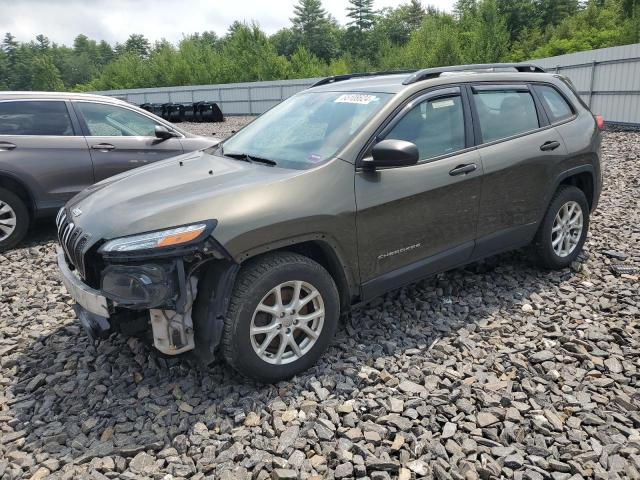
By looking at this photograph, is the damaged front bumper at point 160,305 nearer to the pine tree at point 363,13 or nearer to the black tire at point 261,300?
the black tire at point 261,300

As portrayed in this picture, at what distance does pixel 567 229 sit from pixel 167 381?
11.9 feet

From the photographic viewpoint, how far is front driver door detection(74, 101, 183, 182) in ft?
20.9

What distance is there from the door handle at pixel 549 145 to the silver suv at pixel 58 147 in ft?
15.2

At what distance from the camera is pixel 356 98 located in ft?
A: 12.3

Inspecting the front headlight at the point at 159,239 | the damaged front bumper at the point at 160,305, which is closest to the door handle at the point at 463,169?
the damaged front bumper at the point at 160,305

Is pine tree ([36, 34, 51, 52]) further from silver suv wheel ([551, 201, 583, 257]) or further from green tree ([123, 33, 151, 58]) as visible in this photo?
silver suv wheel ([551, 201, 583, 257])

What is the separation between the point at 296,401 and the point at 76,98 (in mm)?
5249

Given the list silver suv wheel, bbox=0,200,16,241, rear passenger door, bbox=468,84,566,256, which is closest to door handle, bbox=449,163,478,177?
rear passenger door, bbox=468,84,566,256

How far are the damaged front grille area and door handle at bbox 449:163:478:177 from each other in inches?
95.7

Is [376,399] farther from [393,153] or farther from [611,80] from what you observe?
[611,80]

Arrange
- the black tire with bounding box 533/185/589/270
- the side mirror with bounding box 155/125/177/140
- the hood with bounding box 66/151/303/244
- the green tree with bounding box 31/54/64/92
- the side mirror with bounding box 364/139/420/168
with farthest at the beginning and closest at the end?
the green tree with bounding box 31/54/64/92, the side mirror with bounding box 155/125/177/140, the black tire with bounding box 533/185/589/270, the side mirror with bounding box 364/139/420/168, the hood with bounding box 66/151/303/244

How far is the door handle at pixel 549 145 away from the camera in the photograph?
14.1ft

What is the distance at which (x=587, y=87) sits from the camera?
16.7 m

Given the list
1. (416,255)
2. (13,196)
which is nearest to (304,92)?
(416,255)
